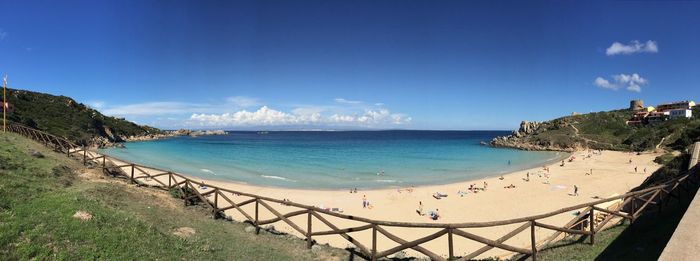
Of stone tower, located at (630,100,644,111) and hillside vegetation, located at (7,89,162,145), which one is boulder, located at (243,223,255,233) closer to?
hillside vegetation, located at (7,89,162,145)

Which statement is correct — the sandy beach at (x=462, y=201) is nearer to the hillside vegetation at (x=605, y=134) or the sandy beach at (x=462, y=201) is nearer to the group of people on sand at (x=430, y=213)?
the group of people on sand at (x=430, y=213)

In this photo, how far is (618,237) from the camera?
9.80m

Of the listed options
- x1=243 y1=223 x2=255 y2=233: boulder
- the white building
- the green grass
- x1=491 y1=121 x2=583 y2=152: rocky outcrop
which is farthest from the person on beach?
the white building

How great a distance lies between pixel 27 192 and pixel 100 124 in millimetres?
108930

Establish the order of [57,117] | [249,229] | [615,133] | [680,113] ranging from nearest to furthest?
1. [249,229]
2. [57,117]
3. [615,133]
4. [680,113]

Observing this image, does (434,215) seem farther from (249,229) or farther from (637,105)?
(637,105)

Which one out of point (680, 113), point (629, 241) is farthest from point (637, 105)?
point (629, 241)

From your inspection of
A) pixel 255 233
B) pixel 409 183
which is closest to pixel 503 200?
pixel 409 183

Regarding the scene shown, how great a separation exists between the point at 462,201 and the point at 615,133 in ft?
267

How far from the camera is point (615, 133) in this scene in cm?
8406

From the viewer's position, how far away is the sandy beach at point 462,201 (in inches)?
709

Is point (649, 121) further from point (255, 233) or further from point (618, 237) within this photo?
Answer: point (255, 233)

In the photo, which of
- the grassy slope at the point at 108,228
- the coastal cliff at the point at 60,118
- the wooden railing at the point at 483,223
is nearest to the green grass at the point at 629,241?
the wooden railing at the point at 483,223

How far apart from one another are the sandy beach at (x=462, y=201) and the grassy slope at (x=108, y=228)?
5633 millimetres
